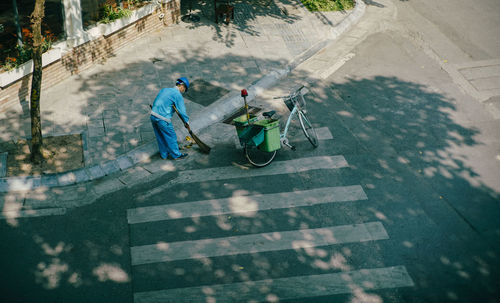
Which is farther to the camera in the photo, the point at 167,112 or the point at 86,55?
the point at 86,55

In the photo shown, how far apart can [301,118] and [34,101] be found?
4952mm

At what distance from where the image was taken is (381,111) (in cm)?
1002

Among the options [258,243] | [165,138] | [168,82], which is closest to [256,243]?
[258,243]

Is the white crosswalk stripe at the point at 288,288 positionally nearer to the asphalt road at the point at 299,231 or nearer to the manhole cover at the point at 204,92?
the asphalt road at the point at 299,231

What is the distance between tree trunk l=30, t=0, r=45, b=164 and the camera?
7012mm

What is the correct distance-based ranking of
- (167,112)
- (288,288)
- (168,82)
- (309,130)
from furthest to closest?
(168,82) → (309,130) → (167,112) → (288,288)

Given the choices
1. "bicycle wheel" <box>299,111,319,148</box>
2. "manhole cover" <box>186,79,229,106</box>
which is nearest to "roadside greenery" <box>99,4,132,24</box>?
"manhole cover" <box>186,79,229,106</box>

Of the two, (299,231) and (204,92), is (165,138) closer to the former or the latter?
(204,92)

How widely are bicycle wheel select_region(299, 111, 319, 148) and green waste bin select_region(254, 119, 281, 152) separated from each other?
3.29ft

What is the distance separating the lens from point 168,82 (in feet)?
34.4

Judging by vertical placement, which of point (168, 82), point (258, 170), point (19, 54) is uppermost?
point (19, 54)

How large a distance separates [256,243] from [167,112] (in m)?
2.86

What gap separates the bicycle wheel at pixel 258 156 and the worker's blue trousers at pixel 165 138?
1334mm

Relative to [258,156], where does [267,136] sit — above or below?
above
